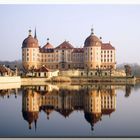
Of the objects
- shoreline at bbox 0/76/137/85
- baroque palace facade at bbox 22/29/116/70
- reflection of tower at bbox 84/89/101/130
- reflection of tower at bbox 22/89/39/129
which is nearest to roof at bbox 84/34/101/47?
baroque palace facade at bbox 22/29/116/70

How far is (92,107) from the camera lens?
6.75 m

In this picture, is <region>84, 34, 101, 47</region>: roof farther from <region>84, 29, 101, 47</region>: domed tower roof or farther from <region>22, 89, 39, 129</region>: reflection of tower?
<region>22, 89, 39, 129</region>: reflection of tower

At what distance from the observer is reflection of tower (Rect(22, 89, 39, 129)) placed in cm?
586

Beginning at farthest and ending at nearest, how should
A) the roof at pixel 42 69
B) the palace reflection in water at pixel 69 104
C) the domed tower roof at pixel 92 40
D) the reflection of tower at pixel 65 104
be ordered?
the roof at pixel 42 69
the domed tower roof at pixel 92 40
the reflection of tower at pixel 65 104
the palace reflection in water at pixel 69 104

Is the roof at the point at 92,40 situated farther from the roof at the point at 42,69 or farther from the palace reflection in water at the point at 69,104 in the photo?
the roof at the point at 42,69

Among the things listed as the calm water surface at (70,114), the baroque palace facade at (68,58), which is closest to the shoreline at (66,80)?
the baroque palace facade at (68,58)

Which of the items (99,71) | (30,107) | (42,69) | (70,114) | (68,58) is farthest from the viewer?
(68,58)

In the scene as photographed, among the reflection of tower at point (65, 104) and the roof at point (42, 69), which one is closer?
the reflection of tower at point (65, 104)

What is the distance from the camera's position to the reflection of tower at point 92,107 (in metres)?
5.79

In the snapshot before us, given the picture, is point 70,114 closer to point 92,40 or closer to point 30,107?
point 30,107

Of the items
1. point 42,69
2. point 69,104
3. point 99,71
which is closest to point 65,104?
point 69,104

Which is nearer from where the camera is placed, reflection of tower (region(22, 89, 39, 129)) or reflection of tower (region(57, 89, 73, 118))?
reflection of tower (region(22, 89, 39, 129))

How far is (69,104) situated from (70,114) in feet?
3.54

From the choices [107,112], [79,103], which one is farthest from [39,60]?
[107,112]
